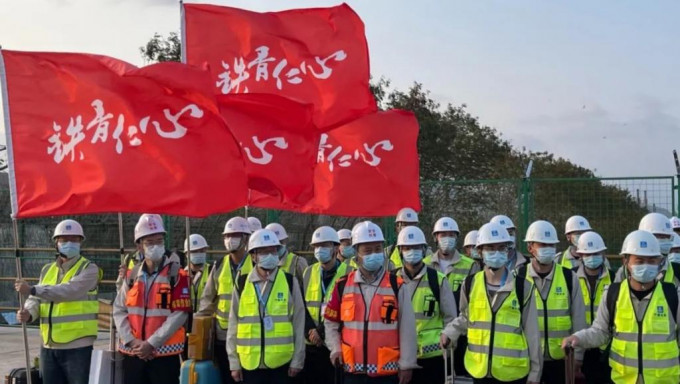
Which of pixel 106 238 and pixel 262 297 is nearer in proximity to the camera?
pixel 262 297

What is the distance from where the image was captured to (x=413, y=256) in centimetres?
899

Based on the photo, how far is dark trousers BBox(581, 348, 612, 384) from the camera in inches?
368

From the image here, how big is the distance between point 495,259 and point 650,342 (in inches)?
57.8

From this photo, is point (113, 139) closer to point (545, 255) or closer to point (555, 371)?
point (545, 255)

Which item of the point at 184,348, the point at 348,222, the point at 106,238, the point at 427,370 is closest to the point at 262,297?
the point at 184,348

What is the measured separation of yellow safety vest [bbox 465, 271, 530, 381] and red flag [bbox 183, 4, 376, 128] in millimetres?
3784

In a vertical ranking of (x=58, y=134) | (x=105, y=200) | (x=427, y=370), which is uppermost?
(x=58, y=134)

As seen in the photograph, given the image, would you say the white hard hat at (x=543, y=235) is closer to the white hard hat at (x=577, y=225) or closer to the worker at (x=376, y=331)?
the worker at (x=376, y=331)

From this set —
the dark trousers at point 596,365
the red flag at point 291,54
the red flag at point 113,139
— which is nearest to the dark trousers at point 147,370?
the red flag at point 113,139

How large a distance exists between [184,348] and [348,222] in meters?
7.40

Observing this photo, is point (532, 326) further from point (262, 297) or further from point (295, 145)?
point (295, 145)

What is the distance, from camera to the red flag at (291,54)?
419 inches

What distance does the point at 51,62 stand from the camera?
26.6 ft

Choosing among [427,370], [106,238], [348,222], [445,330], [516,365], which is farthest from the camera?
[106,238]
